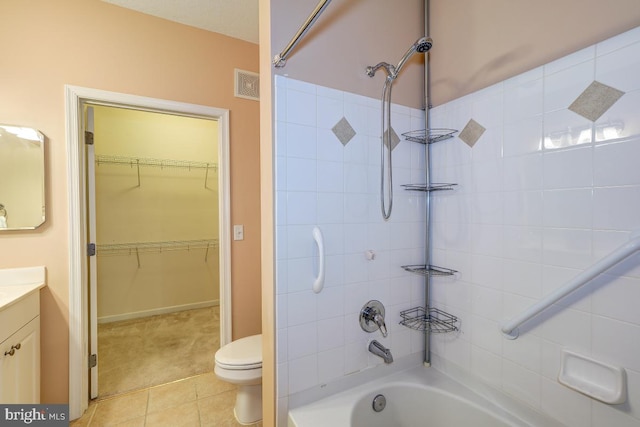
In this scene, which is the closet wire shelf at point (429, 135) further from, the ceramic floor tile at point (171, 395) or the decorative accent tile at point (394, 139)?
the ceramic floor tile at point (171, 395)

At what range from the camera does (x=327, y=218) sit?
4.01 ft

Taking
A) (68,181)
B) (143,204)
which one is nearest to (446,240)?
(68,181)

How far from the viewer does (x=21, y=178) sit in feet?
5.21

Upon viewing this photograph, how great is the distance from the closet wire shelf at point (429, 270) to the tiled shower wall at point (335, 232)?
0.05m

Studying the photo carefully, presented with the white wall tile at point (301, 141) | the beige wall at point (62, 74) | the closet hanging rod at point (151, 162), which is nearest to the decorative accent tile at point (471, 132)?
the white wall tile at point (301, 141)

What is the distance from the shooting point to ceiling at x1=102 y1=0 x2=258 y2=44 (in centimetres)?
180

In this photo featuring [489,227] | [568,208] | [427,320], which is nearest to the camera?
[568,208]

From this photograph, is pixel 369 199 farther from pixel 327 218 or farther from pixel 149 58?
pixel 149 58

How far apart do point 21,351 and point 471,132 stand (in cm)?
255

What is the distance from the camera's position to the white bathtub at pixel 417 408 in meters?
1.10

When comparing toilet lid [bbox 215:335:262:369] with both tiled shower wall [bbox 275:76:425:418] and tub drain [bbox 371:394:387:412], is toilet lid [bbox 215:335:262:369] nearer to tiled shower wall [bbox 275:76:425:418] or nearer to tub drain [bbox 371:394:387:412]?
tiled shower wall [bbox 275:76:425:418]

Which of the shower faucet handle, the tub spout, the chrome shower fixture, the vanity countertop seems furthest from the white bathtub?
the vanity countertop

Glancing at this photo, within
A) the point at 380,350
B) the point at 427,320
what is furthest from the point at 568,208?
the point at 380,350

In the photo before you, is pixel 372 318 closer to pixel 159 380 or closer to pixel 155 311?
pixel 159 380
